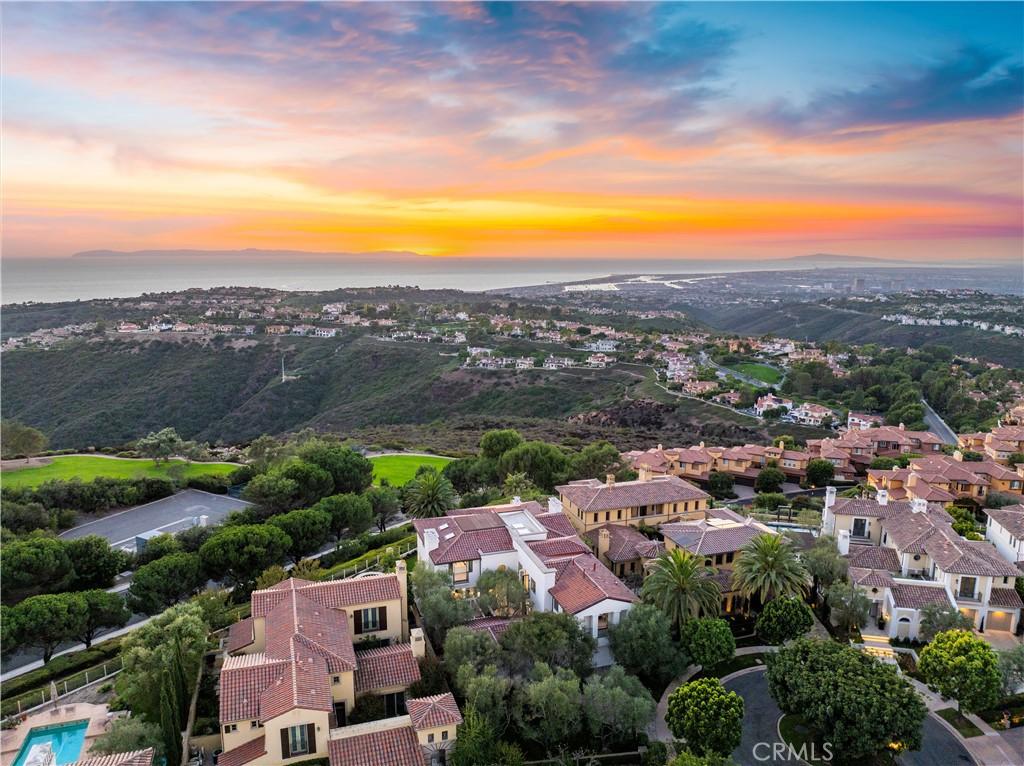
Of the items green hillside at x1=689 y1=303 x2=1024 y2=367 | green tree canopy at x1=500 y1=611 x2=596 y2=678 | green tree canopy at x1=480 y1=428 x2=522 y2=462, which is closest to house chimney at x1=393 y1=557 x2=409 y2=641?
green tree canopy at x1=500 y1=611 x2=596 y2=678

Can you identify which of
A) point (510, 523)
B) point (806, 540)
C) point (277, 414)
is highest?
point (510, 523)

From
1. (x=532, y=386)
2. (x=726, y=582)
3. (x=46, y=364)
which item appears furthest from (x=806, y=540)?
(x=46, y=364)

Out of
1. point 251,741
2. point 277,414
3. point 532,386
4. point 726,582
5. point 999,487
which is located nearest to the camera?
point 251,741

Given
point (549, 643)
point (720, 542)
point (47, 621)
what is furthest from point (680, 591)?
point (47, 621)

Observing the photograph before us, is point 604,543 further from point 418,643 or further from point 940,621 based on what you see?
point 940,621

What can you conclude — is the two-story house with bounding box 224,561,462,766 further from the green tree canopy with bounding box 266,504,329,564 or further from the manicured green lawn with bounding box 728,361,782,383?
the manicured green lawn with bounding box 728,361,782,383

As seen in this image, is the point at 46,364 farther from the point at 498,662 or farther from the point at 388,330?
the point at 498,662
